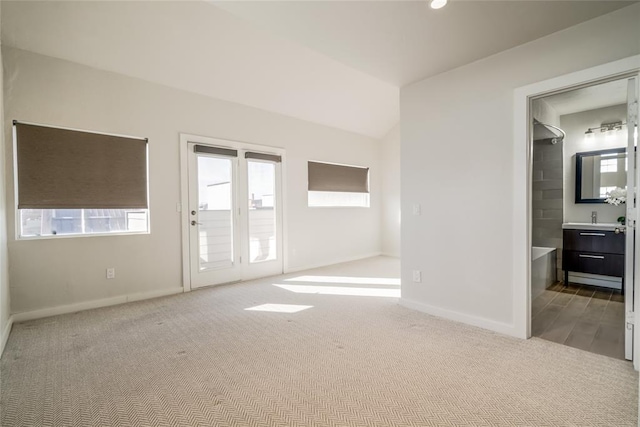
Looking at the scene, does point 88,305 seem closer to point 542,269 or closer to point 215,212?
point 215,212

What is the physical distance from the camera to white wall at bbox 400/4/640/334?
2.40 meters

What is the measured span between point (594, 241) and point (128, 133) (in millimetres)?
6102

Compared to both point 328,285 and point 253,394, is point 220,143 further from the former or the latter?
point 253,394

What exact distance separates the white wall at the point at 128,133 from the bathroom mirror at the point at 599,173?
421cm

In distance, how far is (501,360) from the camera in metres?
2.20

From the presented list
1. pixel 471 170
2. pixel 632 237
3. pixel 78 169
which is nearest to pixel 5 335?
pixel 78 169

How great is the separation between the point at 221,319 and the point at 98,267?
163 centimetres

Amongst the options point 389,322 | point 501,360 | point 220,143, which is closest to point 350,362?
point 389,322

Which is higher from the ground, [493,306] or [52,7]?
[52,7]

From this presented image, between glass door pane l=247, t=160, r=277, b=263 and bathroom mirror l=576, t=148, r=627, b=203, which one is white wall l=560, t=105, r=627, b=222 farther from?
glass door pane l=247, t=160, r=277, b=263

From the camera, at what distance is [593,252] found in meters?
3.97

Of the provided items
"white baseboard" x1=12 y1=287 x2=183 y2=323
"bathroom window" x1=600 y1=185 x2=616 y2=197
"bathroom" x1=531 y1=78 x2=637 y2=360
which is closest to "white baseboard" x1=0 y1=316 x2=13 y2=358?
"white baseboard" x1=12 y1=287 x2=183 y2=323

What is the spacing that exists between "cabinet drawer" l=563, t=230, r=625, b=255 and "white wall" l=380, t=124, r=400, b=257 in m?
2.96

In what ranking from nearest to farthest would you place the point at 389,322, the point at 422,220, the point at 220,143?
the point at 389,322, the point at 422,220, the point at 220,143
